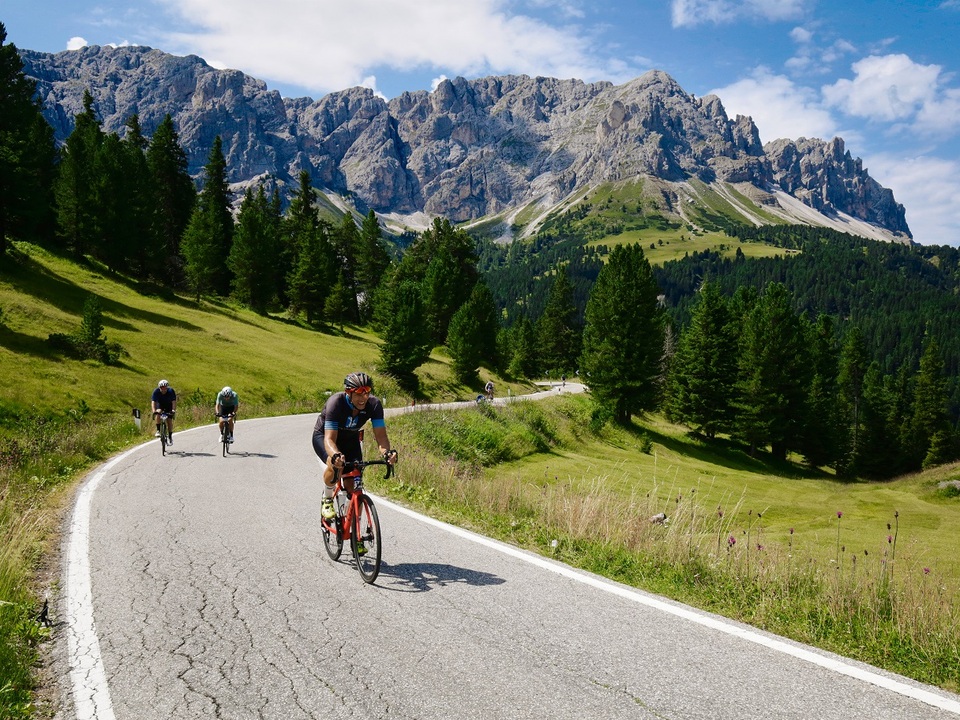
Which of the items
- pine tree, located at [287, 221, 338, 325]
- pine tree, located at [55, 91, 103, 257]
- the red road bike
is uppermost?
pine tree, located at [55, 91, 103, 257]

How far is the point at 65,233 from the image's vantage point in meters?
52.2

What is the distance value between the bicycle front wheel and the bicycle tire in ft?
1.19

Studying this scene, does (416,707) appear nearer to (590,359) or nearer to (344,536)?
(344,536)

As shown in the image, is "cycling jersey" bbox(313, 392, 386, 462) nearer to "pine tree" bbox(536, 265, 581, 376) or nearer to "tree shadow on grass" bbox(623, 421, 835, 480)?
"tree shadow on grass" bbox(623, 421, 835, 480)

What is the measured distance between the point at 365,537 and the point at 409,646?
211 cm

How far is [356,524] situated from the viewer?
22.1 feet

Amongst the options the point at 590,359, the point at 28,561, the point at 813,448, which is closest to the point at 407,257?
the point at 590,359

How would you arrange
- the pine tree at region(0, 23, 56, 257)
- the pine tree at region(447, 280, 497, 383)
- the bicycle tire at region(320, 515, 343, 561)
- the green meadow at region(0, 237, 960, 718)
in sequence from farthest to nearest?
1. the pine tree at region(447, 280, 497, 383)
2. the pine tree at region(0, 23, 56, 257)
3. the bicycle tire at region(320, 515, 343, 561)
4. the green meadow at region(0, 237, 960, 718)

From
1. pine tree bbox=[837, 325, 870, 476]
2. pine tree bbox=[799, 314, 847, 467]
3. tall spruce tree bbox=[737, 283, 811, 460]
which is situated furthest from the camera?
pine tree bbox=[837, 325, 870, 476]

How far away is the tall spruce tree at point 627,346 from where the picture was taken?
41750 mm

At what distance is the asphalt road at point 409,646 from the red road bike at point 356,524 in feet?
0.72

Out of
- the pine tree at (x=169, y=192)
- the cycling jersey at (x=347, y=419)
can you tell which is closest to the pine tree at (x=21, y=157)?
the pine tree at (x=169, y=192)

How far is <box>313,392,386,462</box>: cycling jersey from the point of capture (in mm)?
7125

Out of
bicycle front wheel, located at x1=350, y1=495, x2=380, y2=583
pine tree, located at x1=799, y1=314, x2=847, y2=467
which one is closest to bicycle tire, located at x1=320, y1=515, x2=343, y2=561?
bicycle front wheel, located at x1=350, y1=495, x2=380, y2=583
